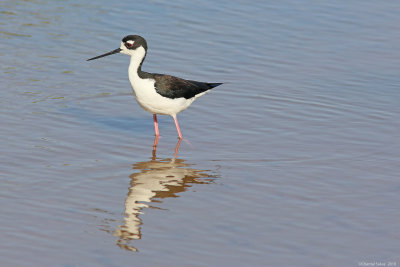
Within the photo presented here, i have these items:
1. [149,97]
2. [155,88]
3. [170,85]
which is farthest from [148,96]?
[170,85]

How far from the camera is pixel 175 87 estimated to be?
374 inches

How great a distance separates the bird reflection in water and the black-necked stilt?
573 millimetres

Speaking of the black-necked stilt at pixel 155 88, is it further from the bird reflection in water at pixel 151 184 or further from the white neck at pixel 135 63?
the bird reflection in water at pixel 151 184

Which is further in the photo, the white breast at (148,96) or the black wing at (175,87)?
the black wing at (175,87)

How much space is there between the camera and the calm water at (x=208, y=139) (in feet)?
21.0

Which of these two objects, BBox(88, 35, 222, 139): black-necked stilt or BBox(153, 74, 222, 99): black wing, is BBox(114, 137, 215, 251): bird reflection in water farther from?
BBox(153, 74, 222, 99): black wing

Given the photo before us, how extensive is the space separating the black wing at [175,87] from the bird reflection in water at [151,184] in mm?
726

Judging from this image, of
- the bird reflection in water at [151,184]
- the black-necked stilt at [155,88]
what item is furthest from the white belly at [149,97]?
the bird reflection in water at [151,184]

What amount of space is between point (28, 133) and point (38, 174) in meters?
1.35

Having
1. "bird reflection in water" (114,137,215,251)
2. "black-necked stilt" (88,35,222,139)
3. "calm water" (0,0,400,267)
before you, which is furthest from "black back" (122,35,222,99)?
"bird reflection in water" (114,137,215,251)

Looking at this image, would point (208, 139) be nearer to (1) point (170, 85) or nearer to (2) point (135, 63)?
(1) point (170, 85)

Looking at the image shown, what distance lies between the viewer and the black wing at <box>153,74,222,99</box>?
9.38 meters

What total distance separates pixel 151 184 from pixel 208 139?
5.52 ft

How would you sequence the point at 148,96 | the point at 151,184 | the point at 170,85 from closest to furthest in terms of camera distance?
the point at 151,184, the point at 148,96, the point at 170,85
